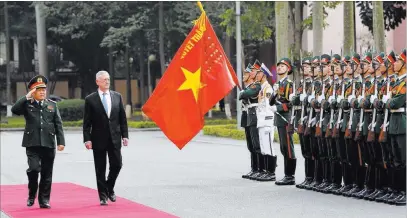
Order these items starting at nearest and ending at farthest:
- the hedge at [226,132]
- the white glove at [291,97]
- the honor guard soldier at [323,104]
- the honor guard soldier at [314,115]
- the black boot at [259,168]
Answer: the honor guard soldier at [323,104]
the honor guard soldier at [314,115]
the white glove at [291,97]
the black boot at [259,168]
the hedge at [226,132]

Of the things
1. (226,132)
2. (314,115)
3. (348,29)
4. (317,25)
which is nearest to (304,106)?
(314,115)

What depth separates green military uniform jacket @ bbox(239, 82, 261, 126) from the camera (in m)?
17.7

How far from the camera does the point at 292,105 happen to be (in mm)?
15945

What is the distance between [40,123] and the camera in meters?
14.0

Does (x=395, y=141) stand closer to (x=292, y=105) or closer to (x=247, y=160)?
(x=292, y=105)

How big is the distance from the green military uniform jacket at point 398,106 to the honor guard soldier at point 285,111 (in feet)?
10.2

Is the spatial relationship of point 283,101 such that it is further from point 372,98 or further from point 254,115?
point 372,98

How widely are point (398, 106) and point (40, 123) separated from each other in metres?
4.63

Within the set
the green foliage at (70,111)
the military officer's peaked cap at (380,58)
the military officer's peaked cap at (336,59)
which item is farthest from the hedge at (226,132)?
the military officer's peaked cap at (380,58)

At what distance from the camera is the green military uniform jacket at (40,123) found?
13.9m

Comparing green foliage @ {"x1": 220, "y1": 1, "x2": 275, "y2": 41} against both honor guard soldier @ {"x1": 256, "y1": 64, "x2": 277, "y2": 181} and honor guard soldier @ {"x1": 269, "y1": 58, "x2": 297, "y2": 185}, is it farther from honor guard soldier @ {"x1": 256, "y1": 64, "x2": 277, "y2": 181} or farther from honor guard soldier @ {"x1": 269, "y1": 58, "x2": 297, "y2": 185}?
honor guard soldier @ {"x1": 269, "y1": 58, "x2": 297, "y2": 185}

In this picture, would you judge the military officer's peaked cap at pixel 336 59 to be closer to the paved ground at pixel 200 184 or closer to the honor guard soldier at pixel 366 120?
the honor guard soldier at pixel 366 120

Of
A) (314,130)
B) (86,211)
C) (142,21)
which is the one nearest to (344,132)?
(314,130)

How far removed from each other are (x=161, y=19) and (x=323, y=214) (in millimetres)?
38665
